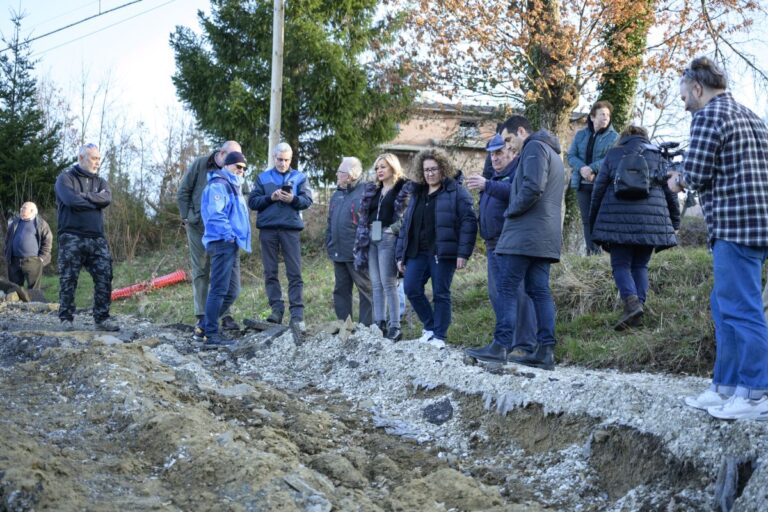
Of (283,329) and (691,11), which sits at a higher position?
(691,11)

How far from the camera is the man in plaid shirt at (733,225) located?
4.31 metres

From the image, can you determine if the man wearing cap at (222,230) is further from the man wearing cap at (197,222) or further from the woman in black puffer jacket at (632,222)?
the woman in black puffer jacket at (632,222)

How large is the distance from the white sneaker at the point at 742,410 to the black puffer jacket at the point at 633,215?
3.00m

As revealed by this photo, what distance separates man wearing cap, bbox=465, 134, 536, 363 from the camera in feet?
20.7

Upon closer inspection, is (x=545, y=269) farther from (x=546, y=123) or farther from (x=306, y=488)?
(x=546, y=123)

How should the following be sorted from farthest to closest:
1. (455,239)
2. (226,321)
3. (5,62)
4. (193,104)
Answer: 1. (5,62)
2. (193,104)
3. (226,321)
4. (455,239)

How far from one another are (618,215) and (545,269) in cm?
137

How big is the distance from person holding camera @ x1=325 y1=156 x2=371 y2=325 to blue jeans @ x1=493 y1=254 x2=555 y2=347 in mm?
2468

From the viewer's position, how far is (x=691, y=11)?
45.6ft

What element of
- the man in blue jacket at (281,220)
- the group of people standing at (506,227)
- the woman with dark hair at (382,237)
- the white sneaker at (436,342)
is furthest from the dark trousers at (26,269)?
the white sneaker at (436,342)

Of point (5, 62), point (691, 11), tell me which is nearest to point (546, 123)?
point (691, 11)

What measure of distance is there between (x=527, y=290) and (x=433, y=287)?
3.83 ft

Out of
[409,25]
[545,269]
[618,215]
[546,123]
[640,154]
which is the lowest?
[545,269]

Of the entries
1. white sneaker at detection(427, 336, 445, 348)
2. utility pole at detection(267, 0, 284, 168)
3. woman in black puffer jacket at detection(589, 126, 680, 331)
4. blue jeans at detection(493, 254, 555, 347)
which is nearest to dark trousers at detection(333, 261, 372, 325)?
white sneaker at detection(427, 336, 445, 348)
